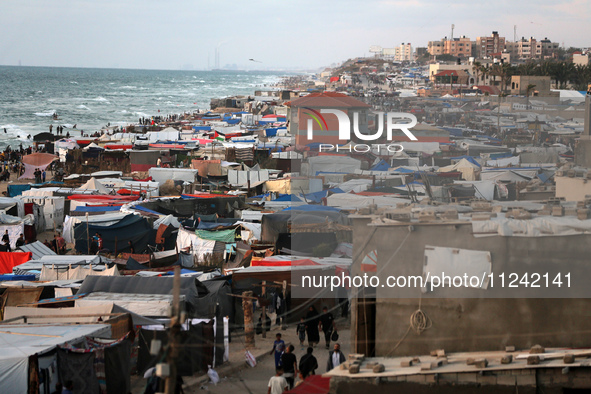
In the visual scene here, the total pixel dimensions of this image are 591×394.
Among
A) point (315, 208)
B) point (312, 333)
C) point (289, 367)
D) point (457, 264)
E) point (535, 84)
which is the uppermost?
point (535, 84)

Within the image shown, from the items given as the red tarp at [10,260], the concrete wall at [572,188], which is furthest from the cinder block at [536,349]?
the red tarp at [10,260]

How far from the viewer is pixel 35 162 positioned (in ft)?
96.8

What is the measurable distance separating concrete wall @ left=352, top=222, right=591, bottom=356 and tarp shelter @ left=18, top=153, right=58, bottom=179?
24.7 meters

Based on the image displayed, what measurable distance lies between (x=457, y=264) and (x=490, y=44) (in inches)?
6372

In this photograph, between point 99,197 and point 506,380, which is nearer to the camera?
point 506,380

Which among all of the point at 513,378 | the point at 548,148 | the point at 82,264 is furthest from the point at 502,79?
the point at 513,378

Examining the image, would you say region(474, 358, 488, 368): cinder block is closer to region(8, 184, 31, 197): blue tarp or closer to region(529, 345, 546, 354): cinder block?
region(529, 345, 546, 354): cinder block

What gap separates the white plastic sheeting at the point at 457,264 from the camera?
7.27 metres

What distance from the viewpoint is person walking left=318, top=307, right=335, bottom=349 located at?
1102 cm

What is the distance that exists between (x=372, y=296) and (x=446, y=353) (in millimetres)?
1024

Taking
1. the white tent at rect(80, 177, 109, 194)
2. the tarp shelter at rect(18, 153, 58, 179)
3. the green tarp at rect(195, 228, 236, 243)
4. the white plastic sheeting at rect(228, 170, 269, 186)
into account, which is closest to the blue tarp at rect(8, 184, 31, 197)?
the white tent at rect(80, 177, 109, 194)

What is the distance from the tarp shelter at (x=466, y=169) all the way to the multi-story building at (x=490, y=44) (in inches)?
5455

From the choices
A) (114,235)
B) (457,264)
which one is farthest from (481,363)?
(114,235)

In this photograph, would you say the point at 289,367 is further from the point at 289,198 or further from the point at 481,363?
the point at 289,198
